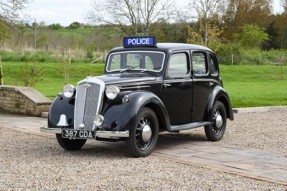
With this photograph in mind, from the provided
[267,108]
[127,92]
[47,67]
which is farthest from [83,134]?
[47,67]

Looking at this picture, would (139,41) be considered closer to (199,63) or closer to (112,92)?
(199,63)

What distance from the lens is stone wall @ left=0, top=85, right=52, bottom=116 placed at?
14.4 metres

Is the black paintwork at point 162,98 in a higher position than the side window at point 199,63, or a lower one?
lower

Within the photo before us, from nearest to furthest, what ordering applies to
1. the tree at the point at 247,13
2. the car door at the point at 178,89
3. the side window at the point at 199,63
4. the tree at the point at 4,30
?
the car door at the point at 178,89 → the side window at the point at 199,63 → the tree at the point at 4,30 → the tree at the point at 247,13

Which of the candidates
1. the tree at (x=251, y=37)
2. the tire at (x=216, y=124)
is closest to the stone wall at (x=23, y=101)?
the tire at (x=216, y=124)

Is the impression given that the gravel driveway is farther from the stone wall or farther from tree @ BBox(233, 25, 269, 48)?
tree @ BBox(233, 25, 269, 48)

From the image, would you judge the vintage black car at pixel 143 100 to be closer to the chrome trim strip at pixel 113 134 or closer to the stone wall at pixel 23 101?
the chrome trim strip at pixel 113 134

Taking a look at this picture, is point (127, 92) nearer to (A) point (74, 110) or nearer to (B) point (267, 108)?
(A) point (74, 110)

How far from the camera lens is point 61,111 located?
919 centimetres

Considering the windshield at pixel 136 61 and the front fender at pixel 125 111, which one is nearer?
the front fender at pixel 125 111

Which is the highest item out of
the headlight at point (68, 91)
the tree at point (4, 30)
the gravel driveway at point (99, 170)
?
the tree at point (4, 30)

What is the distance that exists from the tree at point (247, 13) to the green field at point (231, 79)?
33975 mm

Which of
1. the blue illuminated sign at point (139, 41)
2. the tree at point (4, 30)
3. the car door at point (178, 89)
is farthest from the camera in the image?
the tree at point (4, 30)

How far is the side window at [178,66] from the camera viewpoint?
990 cm
